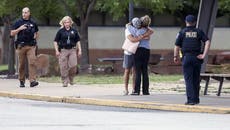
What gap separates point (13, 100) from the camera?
666 inches

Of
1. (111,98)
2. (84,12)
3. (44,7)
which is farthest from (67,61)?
(44,7)

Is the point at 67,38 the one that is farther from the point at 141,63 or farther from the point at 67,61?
the point at 141,63

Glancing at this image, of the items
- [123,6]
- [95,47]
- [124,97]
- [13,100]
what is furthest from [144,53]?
[95,47]

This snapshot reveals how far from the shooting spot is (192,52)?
14.4 metres

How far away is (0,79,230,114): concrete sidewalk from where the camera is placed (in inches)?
566

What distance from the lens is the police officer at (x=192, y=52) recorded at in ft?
47.1

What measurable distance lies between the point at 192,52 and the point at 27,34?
6.42 meters

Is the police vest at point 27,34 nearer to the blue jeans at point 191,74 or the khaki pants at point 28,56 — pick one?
the khaki pants at point 28,56

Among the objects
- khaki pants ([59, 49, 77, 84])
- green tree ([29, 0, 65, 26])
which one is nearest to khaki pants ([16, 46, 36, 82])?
khaki pants ([59, 49, 77, 84])

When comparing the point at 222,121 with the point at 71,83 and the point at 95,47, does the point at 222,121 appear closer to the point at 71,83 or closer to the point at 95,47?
the point at 71,83

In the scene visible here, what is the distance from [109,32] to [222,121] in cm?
3614

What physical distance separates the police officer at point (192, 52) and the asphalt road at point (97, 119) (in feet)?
2.92

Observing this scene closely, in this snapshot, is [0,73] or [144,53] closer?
[144,53]

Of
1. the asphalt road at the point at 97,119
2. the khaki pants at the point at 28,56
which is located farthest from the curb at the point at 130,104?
the khaki pants at the point at 28,56
